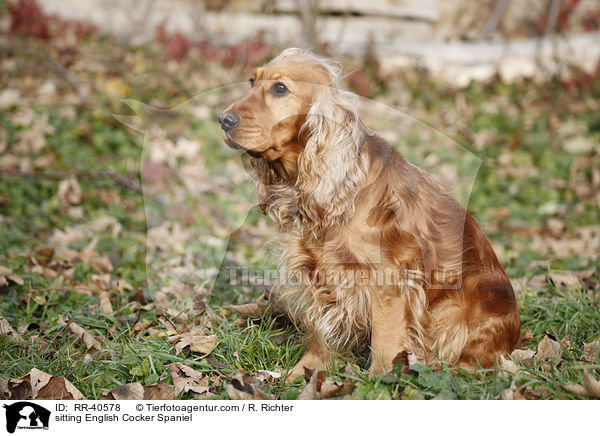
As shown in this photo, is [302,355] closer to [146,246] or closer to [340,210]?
[340,210]

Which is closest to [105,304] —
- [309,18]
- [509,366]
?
[509,366]

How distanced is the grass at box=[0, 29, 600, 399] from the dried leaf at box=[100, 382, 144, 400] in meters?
0.10

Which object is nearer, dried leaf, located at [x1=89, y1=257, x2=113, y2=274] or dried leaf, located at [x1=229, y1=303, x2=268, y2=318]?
dried leaf, located at [x1=229, y1=303, x2=268, y2=318]

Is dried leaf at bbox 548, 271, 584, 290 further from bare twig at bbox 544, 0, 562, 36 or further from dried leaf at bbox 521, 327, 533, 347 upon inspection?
bare twig at bbox 544, 0, 562, 36

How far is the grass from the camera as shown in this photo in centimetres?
244

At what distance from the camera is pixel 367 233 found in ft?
7.66

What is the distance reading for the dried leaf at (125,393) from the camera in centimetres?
223

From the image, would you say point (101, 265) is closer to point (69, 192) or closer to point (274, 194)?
point (69, 192)

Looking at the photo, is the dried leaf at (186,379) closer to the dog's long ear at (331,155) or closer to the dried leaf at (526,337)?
the dog's long ear at (331,155)

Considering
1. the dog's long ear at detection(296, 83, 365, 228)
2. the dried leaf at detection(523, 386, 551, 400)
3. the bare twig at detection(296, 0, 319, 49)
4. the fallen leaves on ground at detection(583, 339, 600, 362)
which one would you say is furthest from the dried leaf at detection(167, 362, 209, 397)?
the bare twig at detection(296, 0, 319, 49)

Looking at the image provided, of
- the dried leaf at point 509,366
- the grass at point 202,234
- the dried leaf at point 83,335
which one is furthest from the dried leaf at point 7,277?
the dried leaf at point 509,366

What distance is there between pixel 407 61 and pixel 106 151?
4161 millimetres
